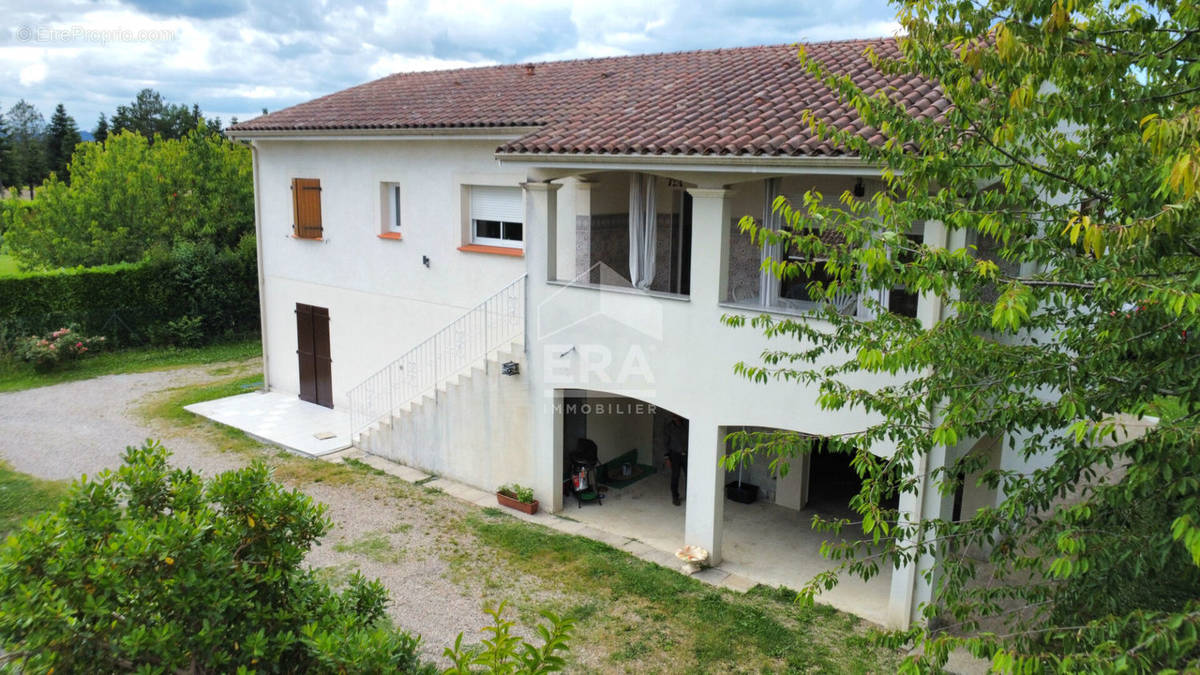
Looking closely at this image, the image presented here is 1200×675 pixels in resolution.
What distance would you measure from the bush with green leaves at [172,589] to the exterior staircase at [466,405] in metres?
7.90

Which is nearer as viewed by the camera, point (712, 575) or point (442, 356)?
point (712, 575)

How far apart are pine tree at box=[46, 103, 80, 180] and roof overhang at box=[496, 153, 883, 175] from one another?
243 ft

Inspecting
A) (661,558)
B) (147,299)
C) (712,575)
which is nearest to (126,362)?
(147,299)

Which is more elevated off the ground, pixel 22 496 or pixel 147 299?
pixel 147 299

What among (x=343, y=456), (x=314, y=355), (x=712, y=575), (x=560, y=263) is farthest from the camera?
(x=314, y=355)

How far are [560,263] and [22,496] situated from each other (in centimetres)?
942

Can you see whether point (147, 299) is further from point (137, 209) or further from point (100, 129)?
point (100, 129)

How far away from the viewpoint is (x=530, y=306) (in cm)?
1262

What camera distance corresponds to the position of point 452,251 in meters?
15.1

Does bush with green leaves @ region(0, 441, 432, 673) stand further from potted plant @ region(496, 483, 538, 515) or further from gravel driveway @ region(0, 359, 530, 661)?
potted plant @ region(496, 483, 538, 515)

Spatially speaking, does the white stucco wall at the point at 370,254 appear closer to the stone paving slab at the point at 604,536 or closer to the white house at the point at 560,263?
the white house at the point at 560,263

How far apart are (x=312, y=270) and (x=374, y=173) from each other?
3108 mm

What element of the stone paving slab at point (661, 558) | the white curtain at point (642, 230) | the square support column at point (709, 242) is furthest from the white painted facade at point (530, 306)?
the white curtain at point (642, 230)

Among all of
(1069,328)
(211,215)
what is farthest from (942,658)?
(211,215)
